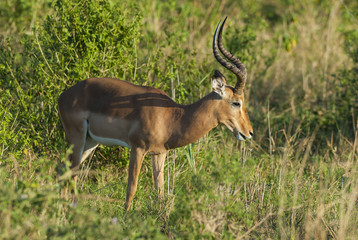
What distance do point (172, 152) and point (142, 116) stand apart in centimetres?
129

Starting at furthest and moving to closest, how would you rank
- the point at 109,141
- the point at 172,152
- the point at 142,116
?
the point at 172,152
the point at 109,141
the point at 142,116

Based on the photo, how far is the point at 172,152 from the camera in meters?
6.81

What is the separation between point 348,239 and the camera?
15.7 ft

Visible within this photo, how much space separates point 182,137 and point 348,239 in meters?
1.81

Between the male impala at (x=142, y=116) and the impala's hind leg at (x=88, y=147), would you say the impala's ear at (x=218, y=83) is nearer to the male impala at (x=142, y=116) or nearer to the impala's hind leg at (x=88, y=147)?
the male impala at (x=142, y=116)

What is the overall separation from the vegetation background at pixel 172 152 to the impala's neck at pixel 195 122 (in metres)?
0.41

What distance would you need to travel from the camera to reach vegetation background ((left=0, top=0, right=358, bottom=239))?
179 inches

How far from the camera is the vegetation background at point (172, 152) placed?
4539mm

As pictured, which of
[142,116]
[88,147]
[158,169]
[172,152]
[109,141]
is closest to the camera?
[142,116]

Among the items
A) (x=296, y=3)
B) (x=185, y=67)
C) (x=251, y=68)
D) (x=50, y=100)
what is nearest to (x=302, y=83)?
(x=251, y=68)

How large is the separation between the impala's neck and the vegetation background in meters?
0.41

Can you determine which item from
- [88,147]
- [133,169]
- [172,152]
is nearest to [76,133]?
[88,147]

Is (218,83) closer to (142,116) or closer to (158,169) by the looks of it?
(142,116)

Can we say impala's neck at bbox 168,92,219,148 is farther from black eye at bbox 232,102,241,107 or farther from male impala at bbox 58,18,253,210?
black eye at bbox 232,102,241,107
